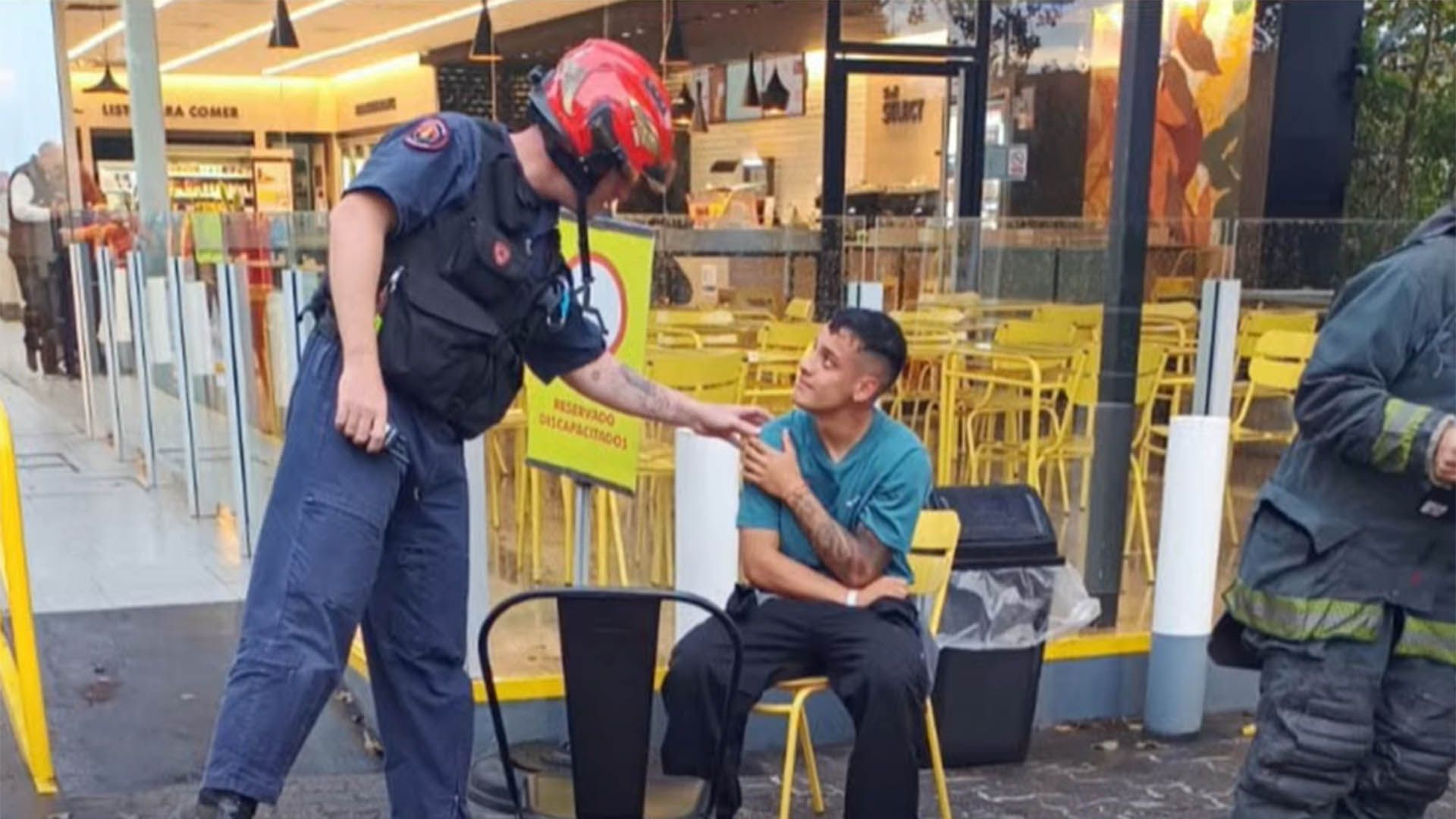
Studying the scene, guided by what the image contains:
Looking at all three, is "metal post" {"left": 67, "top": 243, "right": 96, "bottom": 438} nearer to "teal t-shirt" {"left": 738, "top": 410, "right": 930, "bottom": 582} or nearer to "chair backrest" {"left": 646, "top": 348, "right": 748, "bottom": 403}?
"chair backrest" {"left": 646, "top": 348, "right": 748, "bottom": 403}

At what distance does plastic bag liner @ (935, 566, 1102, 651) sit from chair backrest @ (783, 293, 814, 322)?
8.05ft

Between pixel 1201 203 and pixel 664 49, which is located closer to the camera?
pixel 1201 203

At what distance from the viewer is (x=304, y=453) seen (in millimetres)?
2367

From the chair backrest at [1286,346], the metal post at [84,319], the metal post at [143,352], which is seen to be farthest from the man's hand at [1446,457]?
the metal post at [84,319]

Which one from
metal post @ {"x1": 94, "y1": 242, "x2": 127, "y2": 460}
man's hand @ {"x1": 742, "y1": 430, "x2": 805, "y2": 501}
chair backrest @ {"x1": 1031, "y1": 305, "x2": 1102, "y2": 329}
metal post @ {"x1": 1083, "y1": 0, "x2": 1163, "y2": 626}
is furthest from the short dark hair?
metal post @ {"x1": 94, "y1": 242, "x2": 127, "y2": 460}

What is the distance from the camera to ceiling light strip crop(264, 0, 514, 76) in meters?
12.6

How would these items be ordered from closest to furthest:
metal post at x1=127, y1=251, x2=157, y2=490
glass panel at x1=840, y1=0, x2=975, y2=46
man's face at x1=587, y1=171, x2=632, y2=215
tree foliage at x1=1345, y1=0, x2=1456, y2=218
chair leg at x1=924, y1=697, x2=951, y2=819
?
man's face at x1=587, y1=171, x2=632, y2=215 < chair leg at x1=924, y1=697, x2=951, y2=819 < metal post at x1=127, y1=251, x2=157, y2=490 < tree foliage at x1=1345, y1=0, x2=1456, y2=218 < glass panel at x1=840, y1=0, x2=975, y2=46

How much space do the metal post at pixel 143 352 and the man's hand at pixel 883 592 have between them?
14.5 feet

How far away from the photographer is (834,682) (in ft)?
10.0

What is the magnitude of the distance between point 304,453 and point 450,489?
337 mm

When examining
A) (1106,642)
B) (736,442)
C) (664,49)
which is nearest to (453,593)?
(736,442)

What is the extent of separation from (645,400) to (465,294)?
1.94 feet

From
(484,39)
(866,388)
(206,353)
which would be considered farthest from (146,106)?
(866,388)

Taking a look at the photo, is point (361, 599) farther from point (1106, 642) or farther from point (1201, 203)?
point (1201, 203)
